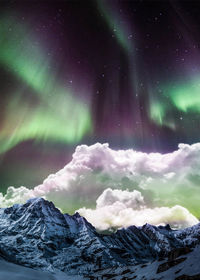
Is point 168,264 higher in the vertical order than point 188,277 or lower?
higher

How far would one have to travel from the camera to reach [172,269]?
64438 millimetres

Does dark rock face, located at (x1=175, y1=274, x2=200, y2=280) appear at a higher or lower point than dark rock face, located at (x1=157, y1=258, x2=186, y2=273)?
lower

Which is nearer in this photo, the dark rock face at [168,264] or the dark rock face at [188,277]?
the dark rock face at [188,277]

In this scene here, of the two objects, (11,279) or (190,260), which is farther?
(11,279)

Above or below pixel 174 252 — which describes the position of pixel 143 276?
below

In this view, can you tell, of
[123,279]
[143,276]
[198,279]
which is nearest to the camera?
[198,279]

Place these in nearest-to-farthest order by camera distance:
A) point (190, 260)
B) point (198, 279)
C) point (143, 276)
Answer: point (198, 279) < point (190, 260) < point (143, 276)

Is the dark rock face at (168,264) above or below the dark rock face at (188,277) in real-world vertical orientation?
above

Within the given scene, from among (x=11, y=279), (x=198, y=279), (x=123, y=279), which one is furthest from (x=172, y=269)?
(x=11, y=279)

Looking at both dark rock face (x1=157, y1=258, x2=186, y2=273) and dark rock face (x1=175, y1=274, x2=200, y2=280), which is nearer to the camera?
dark rock face (x1=175, y1=274, x2=200, y2=280)

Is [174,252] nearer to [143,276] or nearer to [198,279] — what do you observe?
[143,276]

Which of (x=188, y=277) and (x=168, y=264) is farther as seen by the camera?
(x=168, y=264)

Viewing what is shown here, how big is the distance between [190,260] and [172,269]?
4804 mm

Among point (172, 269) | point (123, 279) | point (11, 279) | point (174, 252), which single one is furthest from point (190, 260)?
point (11, 279)
